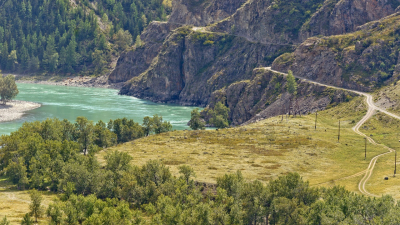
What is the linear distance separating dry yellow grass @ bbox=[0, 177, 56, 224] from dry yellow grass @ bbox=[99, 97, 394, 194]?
33.1m

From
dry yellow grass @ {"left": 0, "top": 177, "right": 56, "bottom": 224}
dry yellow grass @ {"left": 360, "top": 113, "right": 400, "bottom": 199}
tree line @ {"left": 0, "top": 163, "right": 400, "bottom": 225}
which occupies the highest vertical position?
dry yellow grass @ {"left": 360, "top": 113, "right": 400, "bottom": 199}

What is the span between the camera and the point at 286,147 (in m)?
171

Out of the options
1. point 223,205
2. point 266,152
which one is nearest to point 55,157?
point 223,205

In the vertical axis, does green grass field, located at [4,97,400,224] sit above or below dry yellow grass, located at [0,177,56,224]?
above

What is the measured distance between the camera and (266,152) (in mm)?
165375

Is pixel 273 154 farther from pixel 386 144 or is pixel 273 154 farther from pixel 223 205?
pixel 223 205

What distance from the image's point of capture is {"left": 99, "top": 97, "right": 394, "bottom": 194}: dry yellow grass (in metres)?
140

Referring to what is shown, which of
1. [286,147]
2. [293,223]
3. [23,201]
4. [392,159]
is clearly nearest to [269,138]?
[286,147]

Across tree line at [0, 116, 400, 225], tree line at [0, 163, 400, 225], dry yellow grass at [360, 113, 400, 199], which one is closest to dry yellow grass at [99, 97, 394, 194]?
dry yellow grass at [360, 113, 400, 199]

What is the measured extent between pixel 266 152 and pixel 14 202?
3464 inches

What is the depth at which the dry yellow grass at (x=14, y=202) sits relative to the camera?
105812mm

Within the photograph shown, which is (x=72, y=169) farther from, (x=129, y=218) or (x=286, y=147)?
(x=286, y=147)

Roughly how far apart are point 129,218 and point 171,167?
48.2m

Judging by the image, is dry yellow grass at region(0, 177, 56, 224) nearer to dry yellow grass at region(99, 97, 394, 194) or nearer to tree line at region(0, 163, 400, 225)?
tree line at region(0, 163, 400, 225)
